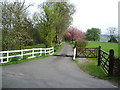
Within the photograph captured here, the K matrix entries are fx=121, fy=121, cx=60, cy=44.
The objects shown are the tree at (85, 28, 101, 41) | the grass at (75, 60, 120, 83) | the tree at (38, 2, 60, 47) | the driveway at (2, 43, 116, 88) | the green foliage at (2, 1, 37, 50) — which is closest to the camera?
the driveway at (2, 43, 116, 88)

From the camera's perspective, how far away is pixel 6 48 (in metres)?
11.8

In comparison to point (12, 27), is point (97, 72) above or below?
below

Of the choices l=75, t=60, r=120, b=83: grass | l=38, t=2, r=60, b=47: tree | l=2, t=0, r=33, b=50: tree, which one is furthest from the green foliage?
l=75, t=60, r=120, b=83: grass

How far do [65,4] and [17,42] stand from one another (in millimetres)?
15889

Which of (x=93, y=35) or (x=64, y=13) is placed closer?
(x=64, y=13)

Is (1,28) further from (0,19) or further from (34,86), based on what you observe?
(34,86)

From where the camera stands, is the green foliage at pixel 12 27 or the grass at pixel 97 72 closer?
the grass at pixel 97 72

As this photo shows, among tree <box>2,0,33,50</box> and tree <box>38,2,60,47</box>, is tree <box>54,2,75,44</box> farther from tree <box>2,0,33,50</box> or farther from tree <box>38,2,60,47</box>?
tree <box>2,0,33,50</box>

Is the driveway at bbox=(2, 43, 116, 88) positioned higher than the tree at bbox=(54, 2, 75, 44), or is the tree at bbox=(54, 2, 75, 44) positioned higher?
the tree at bbox=(54, 2, 75, 44)

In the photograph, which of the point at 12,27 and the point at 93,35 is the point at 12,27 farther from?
the point at 93,35

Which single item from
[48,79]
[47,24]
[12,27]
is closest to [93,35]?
[47,24]

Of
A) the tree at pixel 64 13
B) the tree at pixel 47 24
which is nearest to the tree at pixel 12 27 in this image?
the tree at pixel 47 24

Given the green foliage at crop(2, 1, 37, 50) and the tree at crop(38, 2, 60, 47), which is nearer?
the green foliage at crop(2, 1, 37, 50)

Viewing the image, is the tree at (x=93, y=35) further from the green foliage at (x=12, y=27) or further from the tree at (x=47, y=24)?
the green foliage at (x=12, y=27)
